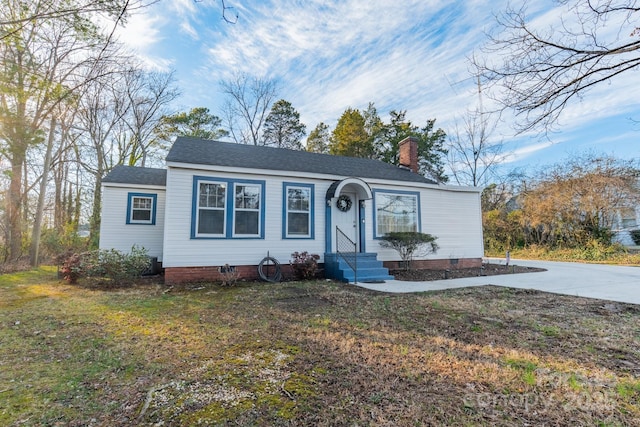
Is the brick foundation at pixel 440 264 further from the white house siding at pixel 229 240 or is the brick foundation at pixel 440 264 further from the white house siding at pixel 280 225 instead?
the white house siding at pixel 229 240

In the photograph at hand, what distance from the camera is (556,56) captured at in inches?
156

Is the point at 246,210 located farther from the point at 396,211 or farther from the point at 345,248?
the point at 396,211

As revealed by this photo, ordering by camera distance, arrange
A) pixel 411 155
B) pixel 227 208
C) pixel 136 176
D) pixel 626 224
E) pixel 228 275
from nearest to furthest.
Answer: pixel 228 275 < pixel 227 208 < pixel 136 176 < pixel 411 155 < pixel 626 224

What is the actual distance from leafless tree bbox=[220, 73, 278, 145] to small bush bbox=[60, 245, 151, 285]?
16.6 metres

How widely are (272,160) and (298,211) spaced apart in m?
2.04

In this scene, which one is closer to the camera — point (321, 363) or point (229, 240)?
point (321, 363)

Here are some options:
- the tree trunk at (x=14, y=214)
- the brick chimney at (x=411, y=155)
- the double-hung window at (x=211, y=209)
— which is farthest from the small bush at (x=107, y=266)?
the brick chimney at (x=411, y=155)

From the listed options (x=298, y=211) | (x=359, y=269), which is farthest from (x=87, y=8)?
(x=359, y=269)

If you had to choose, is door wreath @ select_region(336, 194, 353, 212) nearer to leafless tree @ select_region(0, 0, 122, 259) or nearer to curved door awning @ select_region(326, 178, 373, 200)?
curved door awning @ select_region(326, 178, 373, 200)

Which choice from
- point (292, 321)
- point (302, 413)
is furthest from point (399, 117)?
point (302, 413)

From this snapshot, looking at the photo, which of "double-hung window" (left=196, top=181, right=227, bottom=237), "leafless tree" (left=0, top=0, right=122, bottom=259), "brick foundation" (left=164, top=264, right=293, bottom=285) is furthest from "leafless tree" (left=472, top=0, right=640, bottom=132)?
"leafless tree" (left=0, top=0, right=122, bottom=259)

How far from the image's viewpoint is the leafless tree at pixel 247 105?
76.4 ft

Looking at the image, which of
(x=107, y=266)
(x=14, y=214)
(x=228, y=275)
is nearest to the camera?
(x=228, y=275)

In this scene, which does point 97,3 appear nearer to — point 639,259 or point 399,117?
point 639,259
